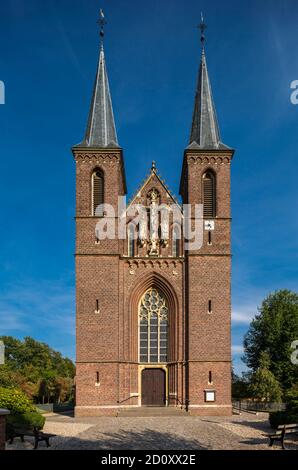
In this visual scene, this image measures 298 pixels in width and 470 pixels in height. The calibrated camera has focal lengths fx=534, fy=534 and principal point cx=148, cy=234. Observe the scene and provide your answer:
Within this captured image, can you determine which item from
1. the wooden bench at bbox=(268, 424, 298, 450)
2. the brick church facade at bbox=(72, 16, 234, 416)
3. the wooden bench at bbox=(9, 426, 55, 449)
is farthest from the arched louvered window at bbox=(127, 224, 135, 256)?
the wooden bench at bbox=(268, 424, 298, 450)

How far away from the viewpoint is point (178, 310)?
33.7 metres

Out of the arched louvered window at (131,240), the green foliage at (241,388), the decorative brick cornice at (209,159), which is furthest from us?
the green foliage at (241,388)

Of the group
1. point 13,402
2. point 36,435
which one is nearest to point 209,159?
point 13,402

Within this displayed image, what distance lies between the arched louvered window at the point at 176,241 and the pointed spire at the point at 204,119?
18.7 feet

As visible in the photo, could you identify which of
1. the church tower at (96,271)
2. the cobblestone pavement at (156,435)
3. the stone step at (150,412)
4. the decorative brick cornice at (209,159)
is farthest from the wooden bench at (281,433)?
the decorative brick cornice at (209,159)

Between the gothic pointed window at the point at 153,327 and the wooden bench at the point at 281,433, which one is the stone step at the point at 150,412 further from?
the wooden bench at the point at 281,433

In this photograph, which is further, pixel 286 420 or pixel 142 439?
pixel 286 420

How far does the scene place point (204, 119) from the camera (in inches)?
1460

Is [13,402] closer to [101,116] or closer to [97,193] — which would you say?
[97,193]

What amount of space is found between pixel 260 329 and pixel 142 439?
38.1 metres

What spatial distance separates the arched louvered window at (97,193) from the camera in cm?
3447

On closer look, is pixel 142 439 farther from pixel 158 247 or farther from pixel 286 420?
pixel 158 247

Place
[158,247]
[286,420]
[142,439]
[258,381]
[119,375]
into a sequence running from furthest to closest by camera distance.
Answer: [258,381] → [158,247] → [119,375] → [286,420] → [142,439]
